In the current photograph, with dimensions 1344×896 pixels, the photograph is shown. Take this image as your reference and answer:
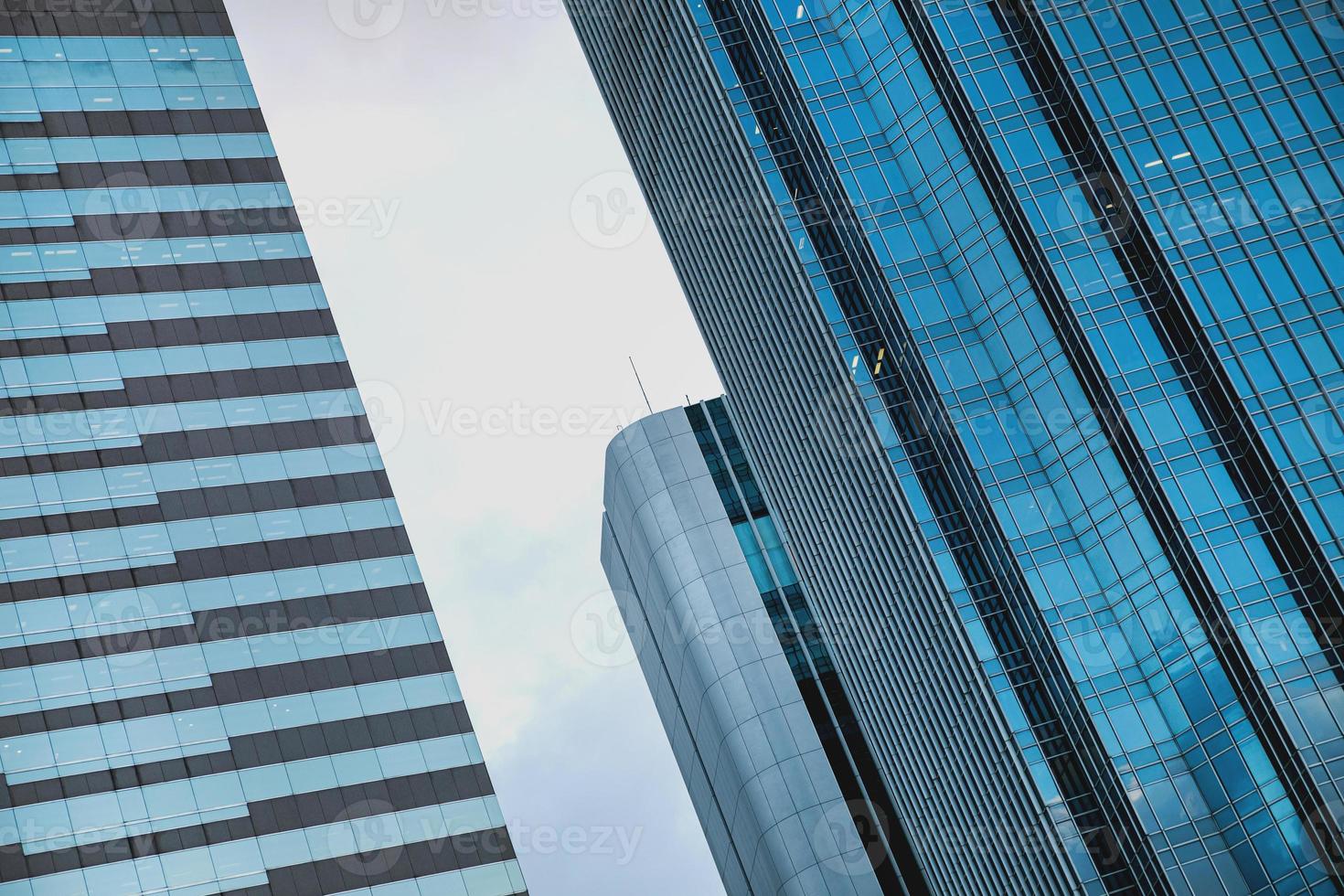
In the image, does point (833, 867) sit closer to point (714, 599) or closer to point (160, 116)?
point (714, 599)

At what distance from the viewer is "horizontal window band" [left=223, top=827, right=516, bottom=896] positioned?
265 ft

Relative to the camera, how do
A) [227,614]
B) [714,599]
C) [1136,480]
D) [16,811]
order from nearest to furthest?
[16,811] → [227,614] → [1136,480] → [714,599]

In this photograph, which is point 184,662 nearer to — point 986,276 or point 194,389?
point 194,389

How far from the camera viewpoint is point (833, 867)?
117m

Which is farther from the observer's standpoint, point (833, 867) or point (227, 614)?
point (833, 867)

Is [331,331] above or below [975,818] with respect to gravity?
above

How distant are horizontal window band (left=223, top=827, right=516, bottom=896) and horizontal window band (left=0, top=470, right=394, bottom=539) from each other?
21.6 m

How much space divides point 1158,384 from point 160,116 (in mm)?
67923

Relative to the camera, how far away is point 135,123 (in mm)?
100250

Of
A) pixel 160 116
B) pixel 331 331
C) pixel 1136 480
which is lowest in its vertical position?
pixel 1136 480

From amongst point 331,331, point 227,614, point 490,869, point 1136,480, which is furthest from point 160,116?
point 1136,480

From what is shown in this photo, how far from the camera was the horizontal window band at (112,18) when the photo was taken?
10175 centimetres

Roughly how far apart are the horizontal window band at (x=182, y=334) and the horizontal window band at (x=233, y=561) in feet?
47.1

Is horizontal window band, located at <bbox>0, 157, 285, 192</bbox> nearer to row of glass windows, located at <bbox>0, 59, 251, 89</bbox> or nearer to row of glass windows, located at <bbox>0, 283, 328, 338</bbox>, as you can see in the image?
row of glass windows, located at <bbox>0, 59, 251, 89</bbox>
